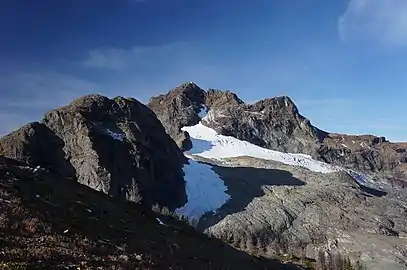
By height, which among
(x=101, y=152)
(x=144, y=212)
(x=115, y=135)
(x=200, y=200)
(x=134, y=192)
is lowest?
(x=144, y=212)

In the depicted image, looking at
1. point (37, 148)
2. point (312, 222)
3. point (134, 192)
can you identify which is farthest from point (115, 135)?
point (312, 222)

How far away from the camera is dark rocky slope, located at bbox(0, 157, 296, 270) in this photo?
87.3 ft

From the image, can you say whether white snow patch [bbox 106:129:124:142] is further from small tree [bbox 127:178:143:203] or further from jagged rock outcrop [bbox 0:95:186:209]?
small tree [bbox 127:178:143:203]

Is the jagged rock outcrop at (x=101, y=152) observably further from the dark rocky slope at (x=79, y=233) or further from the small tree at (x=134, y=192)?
the dark rocky slope at (x=79, y=233)

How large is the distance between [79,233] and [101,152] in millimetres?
138335

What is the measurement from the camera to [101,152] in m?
169

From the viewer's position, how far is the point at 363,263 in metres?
119

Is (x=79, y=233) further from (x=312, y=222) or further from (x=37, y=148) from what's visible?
(x=37, y=148)

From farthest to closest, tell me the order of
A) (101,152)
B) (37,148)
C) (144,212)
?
1. (101,152)
2. (37,148)
3. (144,212)

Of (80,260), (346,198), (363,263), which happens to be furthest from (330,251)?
(80,260)

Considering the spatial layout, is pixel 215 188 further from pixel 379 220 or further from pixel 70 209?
pixel 70 209

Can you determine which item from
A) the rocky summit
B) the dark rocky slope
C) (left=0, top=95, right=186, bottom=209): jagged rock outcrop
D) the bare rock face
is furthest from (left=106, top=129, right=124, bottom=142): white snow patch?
the dark rocky slope

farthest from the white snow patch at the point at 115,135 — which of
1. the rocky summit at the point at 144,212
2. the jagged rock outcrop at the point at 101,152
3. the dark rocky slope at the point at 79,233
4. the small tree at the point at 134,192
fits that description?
the dark rocky slope at the point at 79,233

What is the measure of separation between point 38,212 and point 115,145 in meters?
143
